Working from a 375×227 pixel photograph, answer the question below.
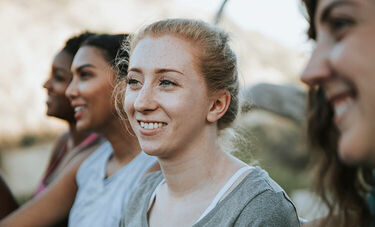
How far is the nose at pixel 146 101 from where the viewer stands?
5.87 ft

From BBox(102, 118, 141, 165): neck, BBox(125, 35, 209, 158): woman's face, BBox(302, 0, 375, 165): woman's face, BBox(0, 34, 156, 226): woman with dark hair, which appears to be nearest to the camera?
BBox(302, 0, 375, 165): woman's face

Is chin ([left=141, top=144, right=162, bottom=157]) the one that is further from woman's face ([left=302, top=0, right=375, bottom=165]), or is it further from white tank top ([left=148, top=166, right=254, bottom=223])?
woman's face ([left=302, top=0, right=375, bottom=165])

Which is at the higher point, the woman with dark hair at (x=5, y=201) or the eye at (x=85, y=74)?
the eye at (x=85, y=74)

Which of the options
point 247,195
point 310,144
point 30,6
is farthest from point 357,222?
point 30,6

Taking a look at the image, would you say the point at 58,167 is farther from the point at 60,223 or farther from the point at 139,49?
the point at 139,49

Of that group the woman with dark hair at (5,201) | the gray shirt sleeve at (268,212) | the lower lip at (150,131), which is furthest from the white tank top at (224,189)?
the woman with dark hair at (5,201)

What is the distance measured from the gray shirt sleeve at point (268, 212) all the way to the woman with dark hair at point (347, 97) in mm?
306

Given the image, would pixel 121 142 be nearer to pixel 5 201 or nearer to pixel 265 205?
pixel 5 201

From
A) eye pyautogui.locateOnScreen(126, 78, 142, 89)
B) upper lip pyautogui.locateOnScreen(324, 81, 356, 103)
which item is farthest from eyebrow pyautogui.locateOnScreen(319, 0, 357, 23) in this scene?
eye pyautogui.locateOnScreen(126, 78, 142, 89)

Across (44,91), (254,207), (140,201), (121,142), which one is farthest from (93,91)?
(44,91)

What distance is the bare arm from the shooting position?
A: 2.50 meters

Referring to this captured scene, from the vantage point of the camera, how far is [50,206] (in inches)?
101

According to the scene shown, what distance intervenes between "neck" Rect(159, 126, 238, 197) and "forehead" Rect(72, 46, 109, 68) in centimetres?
100

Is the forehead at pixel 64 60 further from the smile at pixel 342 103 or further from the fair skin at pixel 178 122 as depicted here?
the smile at pixel 342 103
